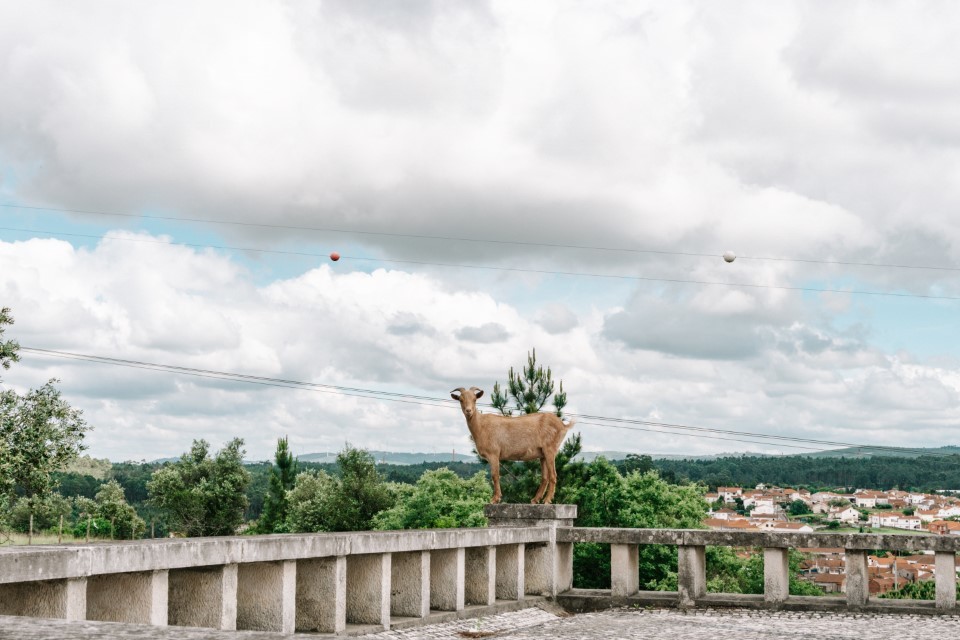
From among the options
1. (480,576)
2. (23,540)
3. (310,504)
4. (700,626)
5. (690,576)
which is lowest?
(23,540)

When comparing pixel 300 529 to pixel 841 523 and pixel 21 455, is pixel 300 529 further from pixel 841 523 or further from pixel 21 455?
pixel 841 523

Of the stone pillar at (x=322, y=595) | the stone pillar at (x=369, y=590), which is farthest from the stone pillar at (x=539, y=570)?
the stone pillar at (x=322, y=595)

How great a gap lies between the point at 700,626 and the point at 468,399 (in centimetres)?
585

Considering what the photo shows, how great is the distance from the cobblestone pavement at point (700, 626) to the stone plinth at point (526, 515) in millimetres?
1909

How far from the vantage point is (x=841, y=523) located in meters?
107

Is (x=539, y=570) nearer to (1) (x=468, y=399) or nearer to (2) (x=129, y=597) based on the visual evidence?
(1) (x=468, y=399)

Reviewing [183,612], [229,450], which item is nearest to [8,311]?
[183,612]

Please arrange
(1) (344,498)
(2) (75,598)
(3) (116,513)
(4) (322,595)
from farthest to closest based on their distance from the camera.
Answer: (3) (116,513) < (1) (344,498) < (4) (322,595) < (2) (75,598)

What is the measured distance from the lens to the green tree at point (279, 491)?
85.6m

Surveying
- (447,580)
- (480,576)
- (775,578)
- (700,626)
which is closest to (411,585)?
(447,580)

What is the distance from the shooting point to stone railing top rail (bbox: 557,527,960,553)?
1844 centimetres

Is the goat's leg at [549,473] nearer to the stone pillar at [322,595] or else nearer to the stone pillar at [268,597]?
the stone pillar at [322,595]

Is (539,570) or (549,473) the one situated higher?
(549,473)

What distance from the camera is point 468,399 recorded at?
19984 millimetres
